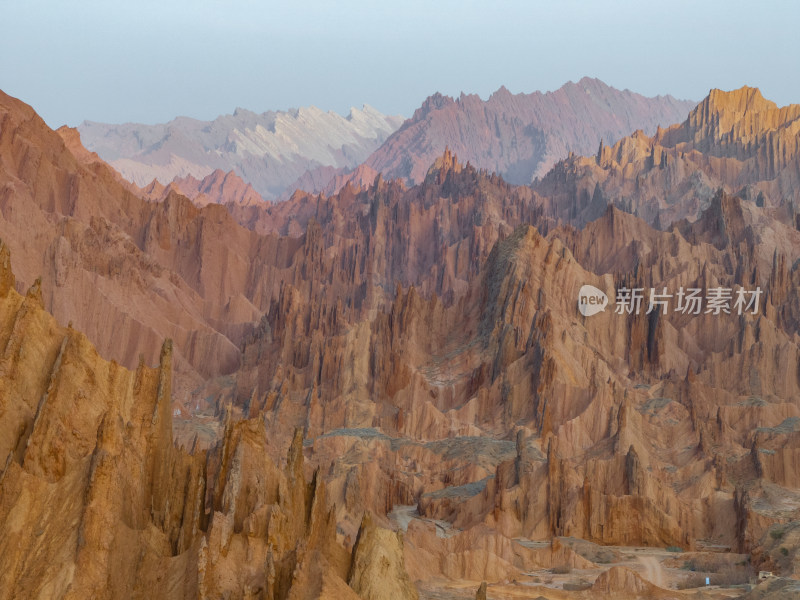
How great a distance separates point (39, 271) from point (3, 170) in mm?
14009

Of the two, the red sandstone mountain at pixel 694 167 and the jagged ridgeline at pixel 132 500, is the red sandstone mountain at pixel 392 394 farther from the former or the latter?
the red sandstone mountain at pixel 694 167

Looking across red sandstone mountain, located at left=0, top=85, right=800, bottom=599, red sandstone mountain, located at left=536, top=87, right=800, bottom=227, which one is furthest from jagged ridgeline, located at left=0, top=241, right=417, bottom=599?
red sandstone mountain, located at left=536, top=87, right=800, bottom=227

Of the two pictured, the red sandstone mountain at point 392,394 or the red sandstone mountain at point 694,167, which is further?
the red sandstone mountain at point 694,167

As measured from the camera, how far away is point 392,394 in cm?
7144

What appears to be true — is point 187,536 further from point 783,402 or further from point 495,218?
point 495,218

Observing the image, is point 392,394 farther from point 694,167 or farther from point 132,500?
point 694,167

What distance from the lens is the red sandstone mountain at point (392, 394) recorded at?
2098cm

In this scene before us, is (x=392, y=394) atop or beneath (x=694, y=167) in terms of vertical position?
beneath

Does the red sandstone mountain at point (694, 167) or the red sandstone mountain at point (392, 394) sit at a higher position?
the red sandstone mountain at point (694, 167)

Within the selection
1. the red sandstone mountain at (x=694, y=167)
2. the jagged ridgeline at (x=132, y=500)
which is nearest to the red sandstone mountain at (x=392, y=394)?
the jagged ridgeline at (x=132, y=500)

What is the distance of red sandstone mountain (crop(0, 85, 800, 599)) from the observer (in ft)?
68.8

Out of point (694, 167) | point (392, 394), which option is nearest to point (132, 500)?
point (392, 394)

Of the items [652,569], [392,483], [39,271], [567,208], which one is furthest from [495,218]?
[652,569]

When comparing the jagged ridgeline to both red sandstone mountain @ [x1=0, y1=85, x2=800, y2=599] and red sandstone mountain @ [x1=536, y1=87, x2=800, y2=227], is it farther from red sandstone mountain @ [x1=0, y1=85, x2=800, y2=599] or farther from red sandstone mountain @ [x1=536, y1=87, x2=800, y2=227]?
red sandstone mountain @ [x1=536, y1=87, x2=800, y2=227]
